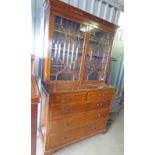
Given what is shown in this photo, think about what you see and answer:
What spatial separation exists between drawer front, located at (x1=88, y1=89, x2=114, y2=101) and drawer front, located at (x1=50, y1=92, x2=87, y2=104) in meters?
0.11

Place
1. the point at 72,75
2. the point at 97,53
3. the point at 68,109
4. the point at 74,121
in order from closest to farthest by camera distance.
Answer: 1. the point at 68,109
2. the point at 74,121
3. the point at 72,75
4. the point at 97,53

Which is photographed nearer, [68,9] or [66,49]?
[68,9]

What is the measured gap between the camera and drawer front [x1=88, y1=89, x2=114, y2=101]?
73.0 inches

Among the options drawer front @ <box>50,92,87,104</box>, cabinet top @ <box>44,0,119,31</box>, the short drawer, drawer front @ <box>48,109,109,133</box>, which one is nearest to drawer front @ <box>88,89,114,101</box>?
the short drawer

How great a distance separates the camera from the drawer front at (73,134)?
1.65 meters

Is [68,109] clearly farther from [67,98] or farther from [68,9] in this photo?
[68,9]

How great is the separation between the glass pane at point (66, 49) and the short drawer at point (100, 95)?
13.2 inches

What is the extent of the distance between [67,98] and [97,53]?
3.03 ft

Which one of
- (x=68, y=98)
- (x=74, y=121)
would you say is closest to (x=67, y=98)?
(x=68, y=98)

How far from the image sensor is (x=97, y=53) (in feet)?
6.84

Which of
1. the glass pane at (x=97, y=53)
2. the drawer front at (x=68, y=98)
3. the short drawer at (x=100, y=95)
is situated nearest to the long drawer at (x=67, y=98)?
the drawer front at (x=68, y=98)
